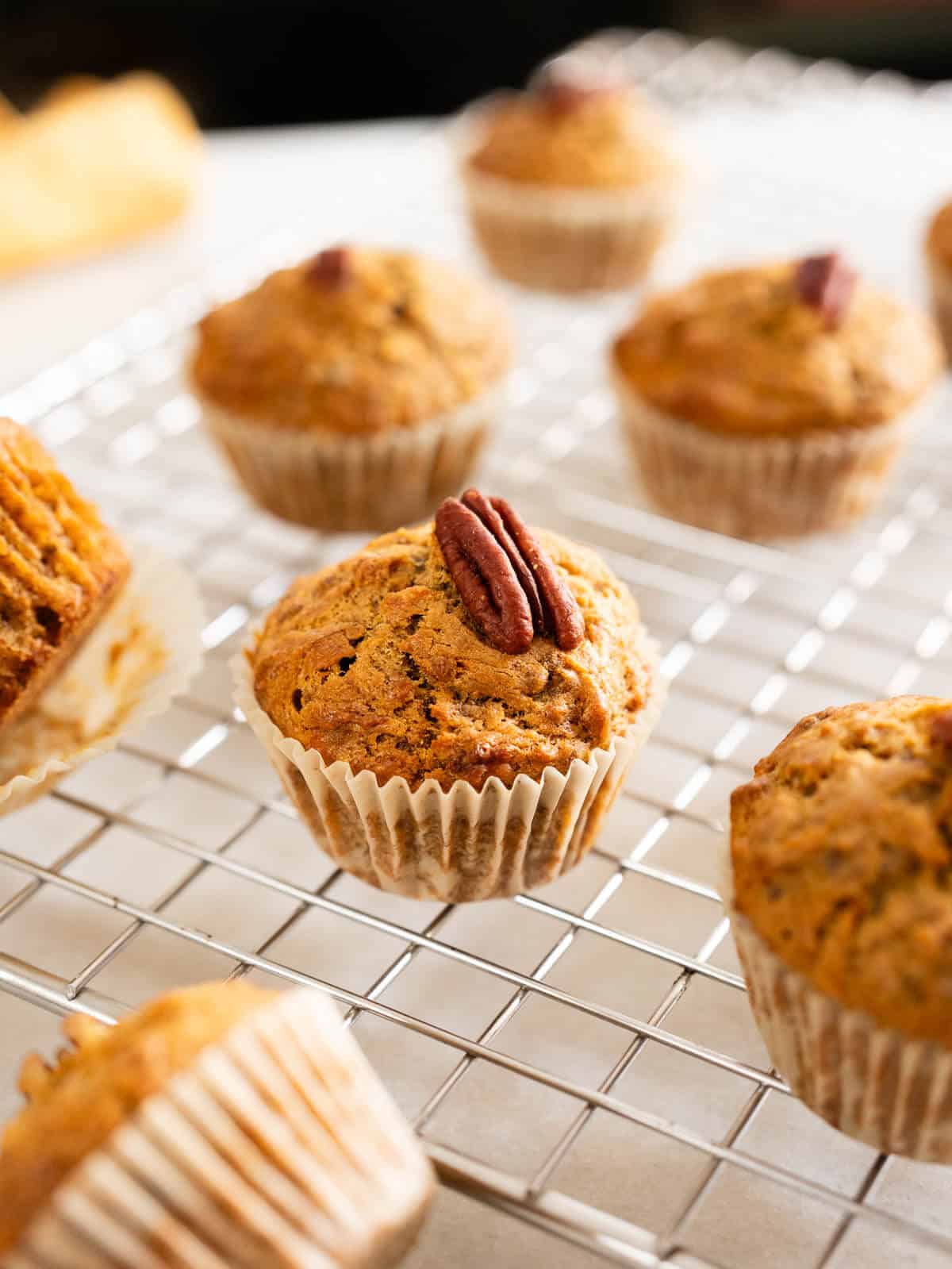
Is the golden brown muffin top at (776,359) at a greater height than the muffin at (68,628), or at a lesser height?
lesser

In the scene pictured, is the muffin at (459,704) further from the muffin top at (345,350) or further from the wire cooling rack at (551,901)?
the muffin top at (345,350)

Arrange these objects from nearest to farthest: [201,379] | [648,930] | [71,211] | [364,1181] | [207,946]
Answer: [364,1181], [207,946], [648,930], [201,379], [71,211]

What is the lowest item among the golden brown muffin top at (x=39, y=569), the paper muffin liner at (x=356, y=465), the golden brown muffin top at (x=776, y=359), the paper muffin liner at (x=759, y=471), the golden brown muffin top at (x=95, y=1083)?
the paper muffin liner at (x=759, y=471)

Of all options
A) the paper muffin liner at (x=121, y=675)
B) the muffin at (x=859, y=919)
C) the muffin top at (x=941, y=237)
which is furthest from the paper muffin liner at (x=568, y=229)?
the muffin at (x=859, y=919)

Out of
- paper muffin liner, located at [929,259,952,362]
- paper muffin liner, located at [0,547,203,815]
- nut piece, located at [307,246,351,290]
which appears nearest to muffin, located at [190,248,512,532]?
nut piece, located at [307,246,351,290]

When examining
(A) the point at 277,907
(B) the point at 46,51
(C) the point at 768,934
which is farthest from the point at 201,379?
(B) the point at 46,51

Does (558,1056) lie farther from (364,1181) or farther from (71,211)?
(71,211)

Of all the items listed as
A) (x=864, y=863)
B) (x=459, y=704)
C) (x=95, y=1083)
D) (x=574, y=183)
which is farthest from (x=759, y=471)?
(x=95, y=1083)
